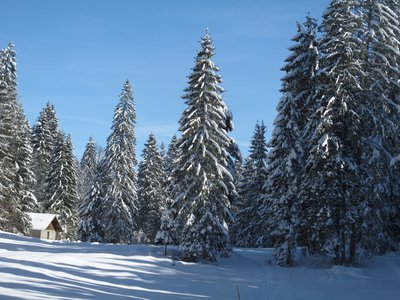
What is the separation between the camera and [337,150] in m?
26.3

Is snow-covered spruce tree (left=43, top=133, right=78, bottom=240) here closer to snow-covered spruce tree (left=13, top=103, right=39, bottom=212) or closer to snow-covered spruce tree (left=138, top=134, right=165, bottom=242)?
snow-covered spruce tree (left=13, top=103, right=39, bottom=212)

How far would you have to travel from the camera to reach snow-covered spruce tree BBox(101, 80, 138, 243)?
157 ft

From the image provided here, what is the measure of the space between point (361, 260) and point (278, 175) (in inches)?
298

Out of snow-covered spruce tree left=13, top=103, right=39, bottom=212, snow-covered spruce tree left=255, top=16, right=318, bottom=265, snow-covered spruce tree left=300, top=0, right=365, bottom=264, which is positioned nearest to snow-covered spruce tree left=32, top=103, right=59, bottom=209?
snow-covered spruce tree left=13, top=103, right=39, bottom=212

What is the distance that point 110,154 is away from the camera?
49969mm

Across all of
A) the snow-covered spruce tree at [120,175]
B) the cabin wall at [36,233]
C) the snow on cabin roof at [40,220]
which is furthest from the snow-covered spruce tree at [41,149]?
the snow-covered spruce tree at [120,175]

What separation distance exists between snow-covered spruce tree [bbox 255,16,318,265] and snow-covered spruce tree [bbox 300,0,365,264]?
0.97 metres

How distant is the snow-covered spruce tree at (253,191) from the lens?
48875mm

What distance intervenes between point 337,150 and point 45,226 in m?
36.5

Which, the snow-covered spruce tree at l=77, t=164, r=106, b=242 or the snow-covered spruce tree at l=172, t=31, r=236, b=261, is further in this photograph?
the snow-covered spruce tree at l=77, t=164, r=106, b=242

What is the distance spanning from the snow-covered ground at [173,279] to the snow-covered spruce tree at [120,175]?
18.9 m

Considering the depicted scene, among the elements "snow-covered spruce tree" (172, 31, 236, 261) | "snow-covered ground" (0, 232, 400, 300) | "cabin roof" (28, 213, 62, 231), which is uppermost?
"snow-covered spruce tree" (172, 31, 236, 261)

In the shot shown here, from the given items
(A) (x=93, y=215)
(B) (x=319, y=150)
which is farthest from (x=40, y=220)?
(B) (x=319, y=150)

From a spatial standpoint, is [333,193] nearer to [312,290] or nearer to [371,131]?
[371,131]
